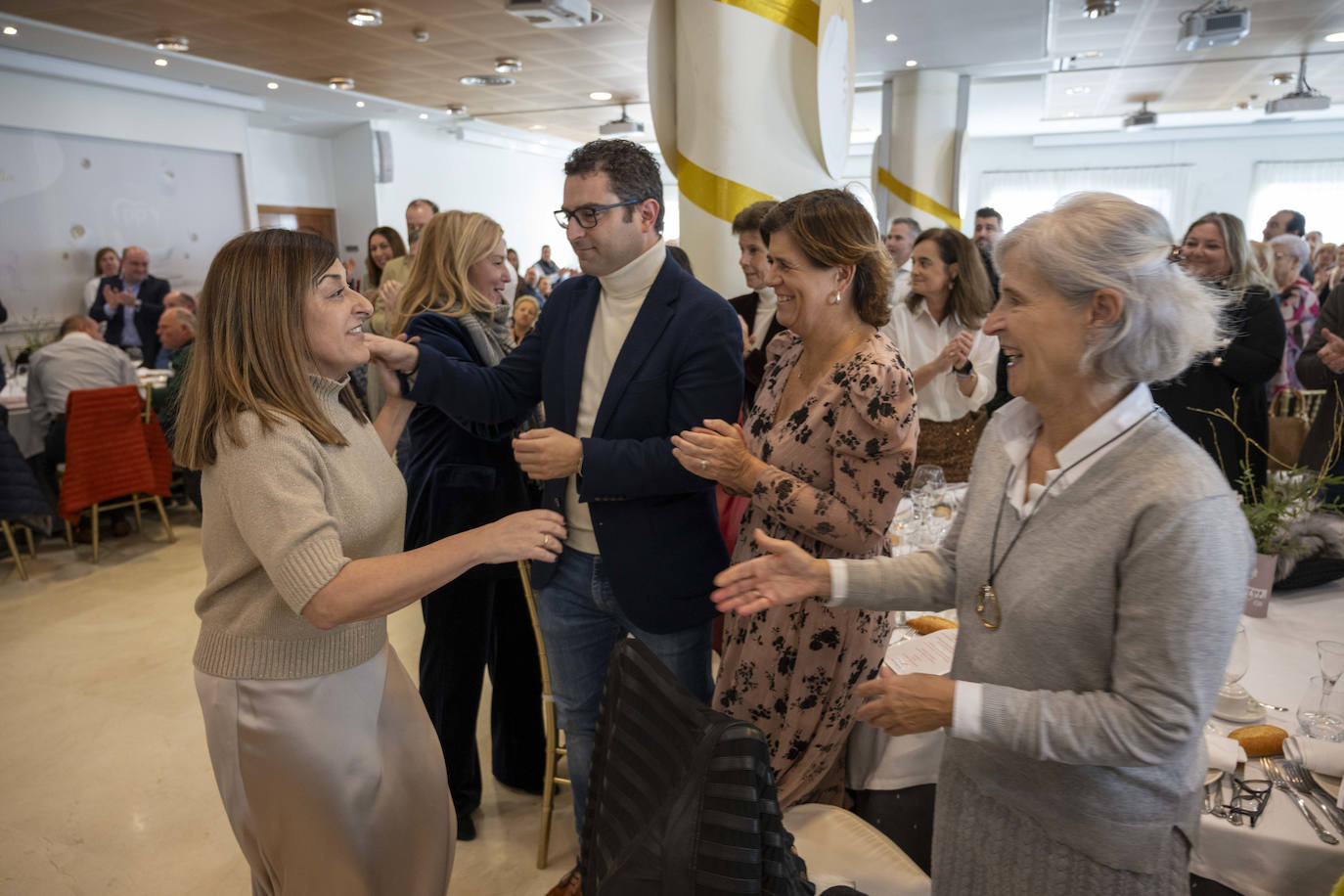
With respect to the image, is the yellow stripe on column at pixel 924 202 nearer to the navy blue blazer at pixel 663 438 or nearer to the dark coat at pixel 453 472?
the dark coat at pixel 453 472

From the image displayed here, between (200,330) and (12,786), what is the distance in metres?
2.56

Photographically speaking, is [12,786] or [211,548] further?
[12,786]

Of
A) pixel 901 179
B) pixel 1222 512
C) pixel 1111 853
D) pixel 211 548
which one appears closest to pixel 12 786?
pixel 211 548

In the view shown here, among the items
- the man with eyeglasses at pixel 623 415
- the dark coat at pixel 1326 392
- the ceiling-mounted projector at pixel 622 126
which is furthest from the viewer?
the ceiling-mounted projector at pixel 622 126

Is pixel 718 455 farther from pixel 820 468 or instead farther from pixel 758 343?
pixel 758 343

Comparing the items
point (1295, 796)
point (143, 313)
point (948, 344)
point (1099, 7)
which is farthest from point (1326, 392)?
point (143, 313)

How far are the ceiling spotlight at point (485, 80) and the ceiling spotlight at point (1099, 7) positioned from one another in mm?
6003

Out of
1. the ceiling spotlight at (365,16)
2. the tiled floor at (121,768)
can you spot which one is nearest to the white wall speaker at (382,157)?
the ceiling spotlight at (365,16)

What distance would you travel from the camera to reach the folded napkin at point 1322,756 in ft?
4.54

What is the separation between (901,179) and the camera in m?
9.59

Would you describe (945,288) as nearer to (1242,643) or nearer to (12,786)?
(1242,643)

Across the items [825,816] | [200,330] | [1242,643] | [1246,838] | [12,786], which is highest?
[200,330]

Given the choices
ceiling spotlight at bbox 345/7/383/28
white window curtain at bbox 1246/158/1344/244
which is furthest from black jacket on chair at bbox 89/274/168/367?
white window curtain at bbox 1246/158/1344/244

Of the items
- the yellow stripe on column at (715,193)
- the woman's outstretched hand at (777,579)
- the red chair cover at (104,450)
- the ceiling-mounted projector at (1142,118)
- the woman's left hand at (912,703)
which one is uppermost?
the ceiling-mounted projector at (1142,118)
